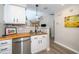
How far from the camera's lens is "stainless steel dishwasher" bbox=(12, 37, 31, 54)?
118 inches

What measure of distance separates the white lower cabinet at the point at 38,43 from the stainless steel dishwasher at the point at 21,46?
0.18 metres

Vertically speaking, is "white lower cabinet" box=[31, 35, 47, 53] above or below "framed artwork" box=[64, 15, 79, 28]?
below

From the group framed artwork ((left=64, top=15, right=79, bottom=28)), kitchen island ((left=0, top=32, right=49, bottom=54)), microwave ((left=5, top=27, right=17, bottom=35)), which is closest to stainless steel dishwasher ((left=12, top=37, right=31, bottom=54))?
kitchen island ((left=0, top=32, right=49, bottom=54))

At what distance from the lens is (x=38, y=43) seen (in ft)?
12.3

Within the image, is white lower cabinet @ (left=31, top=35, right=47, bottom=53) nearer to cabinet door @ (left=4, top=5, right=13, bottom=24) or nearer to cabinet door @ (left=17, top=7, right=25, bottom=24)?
cabinet door @ (left=17, top=7, right=25, bottom=24)

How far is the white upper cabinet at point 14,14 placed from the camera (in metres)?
3.26

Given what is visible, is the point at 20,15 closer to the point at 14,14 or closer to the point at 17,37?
the point at 14,14

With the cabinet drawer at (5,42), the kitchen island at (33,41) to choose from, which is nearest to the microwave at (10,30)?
the kitchen island at (33,41)

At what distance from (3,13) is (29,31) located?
1493 mm

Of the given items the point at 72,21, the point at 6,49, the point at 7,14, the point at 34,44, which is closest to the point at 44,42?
the point at 34,44

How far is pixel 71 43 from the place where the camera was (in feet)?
14.3

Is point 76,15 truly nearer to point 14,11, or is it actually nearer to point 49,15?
point 14,11

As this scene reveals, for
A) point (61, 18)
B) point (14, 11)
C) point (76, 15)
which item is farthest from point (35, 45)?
point (61, 18)

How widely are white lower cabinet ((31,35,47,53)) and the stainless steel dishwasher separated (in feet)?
0.59
